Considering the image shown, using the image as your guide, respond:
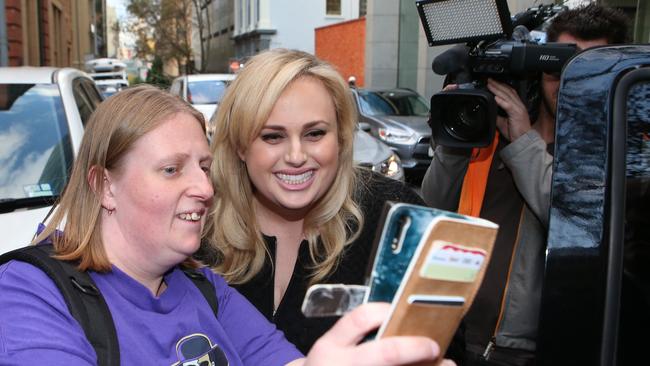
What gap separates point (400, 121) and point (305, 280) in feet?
27.9

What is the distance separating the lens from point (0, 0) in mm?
8188

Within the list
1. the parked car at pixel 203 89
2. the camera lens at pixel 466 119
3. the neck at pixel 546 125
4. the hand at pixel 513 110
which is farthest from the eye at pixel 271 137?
the parked car at pixel 203 89

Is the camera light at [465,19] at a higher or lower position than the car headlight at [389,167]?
higher

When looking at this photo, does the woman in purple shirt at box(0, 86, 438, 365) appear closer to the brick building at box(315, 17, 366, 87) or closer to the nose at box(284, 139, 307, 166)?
the nose at box(284, 139, 307, 166)

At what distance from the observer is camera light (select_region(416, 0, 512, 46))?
207cm

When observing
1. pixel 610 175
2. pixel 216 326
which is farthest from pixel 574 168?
pixel 216 326

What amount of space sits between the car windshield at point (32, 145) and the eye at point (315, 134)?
1976 millimetres

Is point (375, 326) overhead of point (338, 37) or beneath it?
beneath

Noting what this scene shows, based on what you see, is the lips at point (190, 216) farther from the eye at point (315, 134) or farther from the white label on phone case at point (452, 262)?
the white label on phone case at point (452, 262)

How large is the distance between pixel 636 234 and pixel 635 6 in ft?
22.7

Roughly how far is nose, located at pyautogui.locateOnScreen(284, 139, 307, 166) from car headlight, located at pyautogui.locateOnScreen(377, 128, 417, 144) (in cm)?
796

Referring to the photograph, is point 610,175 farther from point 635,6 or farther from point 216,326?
point 635,6

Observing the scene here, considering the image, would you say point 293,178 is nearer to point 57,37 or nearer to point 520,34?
point 520,34

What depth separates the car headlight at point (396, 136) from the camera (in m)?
9.80
